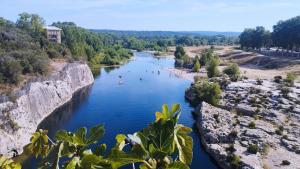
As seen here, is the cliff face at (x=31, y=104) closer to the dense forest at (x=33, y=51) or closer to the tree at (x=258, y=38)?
the dense forest at (x=33, y=51)

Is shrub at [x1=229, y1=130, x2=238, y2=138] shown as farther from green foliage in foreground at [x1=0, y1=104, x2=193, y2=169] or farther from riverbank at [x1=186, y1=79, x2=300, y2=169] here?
green foliage in foreground at [x1=0, y1=104, x2=193, y2=169]

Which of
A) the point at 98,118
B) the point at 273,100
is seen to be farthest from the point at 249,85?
the point at 98,118

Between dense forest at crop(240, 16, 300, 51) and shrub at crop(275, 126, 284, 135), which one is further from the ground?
dense forest at crop(240, 16, 300, 51)

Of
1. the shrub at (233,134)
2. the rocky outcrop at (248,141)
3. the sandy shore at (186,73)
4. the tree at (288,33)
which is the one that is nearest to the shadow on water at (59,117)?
the rocky outcrop at (248,141)

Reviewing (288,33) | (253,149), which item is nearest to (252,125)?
(253,149)

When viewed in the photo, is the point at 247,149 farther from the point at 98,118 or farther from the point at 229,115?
the point at 98,118

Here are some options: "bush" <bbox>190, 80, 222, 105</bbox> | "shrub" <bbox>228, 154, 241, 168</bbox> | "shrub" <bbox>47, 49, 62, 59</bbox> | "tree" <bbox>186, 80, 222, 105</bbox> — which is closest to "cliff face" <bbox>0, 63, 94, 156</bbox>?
"shrub" <bbox>47, 49, 62, 59</bbox>
